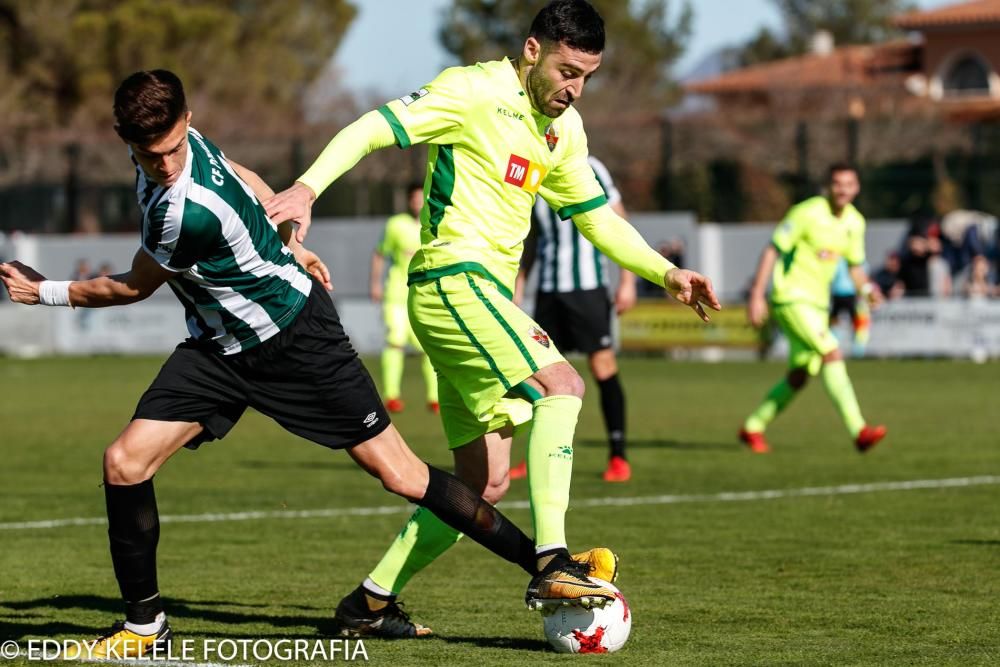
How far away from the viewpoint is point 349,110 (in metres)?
62.2

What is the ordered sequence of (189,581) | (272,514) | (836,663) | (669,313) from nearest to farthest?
(836,663), (189,581), (272,514), (669,313)

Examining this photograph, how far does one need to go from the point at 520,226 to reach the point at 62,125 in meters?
52.8

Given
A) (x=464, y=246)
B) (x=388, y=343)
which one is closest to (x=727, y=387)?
(x=388, y=343)

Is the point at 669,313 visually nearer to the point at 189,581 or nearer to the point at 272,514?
the point at 272,514

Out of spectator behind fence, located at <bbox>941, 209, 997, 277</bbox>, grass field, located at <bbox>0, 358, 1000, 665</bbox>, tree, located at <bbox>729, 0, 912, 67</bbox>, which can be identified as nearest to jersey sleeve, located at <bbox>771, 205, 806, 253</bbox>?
grass field, located at <bbox>0, 358, 1000, 665</bbox>

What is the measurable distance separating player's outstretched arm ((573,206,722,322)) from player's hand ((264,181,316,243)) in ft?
4.55

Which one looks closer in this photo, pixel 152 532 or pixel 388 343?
pixel 152 532

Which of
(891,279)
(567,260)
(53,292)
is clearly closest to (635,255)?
(53,292)

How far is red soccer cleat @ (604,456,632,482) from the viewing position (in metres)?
12.4

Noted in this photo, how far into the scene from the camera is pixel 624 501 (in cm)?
1111

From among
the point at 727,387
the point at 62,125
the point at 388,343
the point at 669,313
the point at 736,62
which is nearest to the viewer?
the point at 388,343

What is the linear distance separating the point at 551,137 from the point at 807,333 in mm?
7271

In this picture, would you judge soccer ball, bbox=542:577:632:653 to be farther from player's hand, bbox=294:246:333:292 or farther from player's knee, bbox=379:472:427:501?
player's hand, bbox=294:246:333:292

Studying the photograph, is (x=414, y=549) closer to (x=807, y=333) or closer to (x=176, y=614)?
(x=176, y=614)
